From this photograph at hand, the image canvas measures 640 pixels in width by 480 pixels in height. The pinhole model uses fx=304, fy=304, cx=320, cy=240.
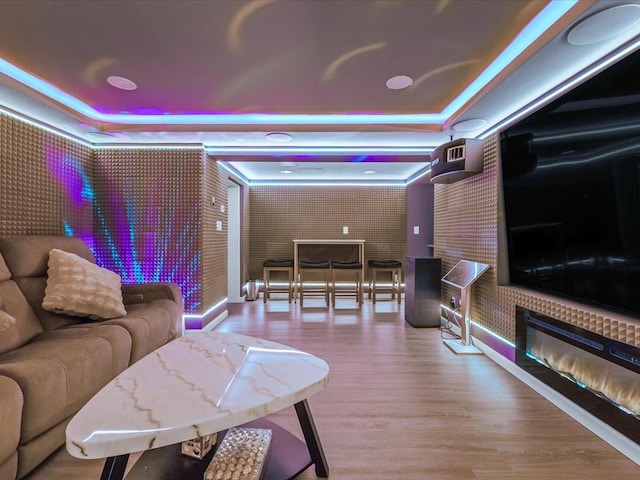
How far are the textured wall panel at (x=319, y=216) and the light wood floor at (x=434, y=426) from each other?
309cm

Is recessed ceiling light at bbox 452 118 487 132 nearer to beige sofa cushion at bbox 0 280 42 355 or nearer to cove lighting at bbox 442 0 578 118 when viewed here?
cove lighting at bbox 442 0 578 118

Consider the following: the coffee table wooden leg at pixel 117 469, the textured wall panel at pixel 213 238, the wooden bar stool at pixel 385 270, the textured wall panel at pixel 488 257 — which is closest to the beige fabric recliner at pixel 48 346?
the coffee table wooden leg at pixel 117 469

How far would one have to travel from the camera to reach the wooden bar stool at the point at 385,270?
5.08 metres

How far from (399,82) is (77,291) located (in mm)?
2831

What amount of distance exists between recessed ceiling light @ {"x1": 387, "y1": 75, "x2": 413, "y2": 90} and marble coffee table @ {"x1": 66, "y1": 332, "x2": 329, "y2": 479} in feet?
6.58

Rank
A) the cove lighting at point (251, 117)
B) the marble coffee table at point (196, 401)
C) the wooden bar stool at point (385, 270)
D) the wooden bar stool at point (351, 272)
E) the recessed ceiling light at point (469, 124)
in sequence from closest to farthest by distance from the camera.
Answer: the marble coffee table at point (196, 401) → the cove lighting at point (251, 117) → the recessed ceiling light at point (469, 124) → the wooden bar stool at point (351, 272) → the wooden bar stool at point (385, 270)

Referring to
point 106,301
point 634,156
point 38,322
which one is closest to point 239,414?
point 106,301

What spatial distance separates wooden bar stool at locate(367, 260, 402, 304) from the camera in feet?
16.7

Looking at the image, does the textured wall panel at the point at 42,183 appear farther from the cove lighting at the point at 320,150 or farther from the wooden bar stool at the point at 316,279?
the wooden bar stool at the point at 316,279

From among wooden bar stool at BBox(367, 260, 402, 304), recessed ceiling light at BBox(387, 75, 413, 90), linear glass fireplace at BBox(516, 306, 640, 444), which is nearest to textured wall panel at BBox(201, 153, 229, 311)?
recessed ceiling light at BBox(387, 75, 413, 90)

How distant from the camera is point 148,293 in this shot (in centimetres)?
280

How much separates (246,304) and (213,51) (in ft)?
12.9

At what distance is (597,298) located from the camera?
181 centimetres

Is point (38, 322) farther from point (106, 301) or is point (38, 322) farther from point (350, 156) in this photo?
point (350, 156)
